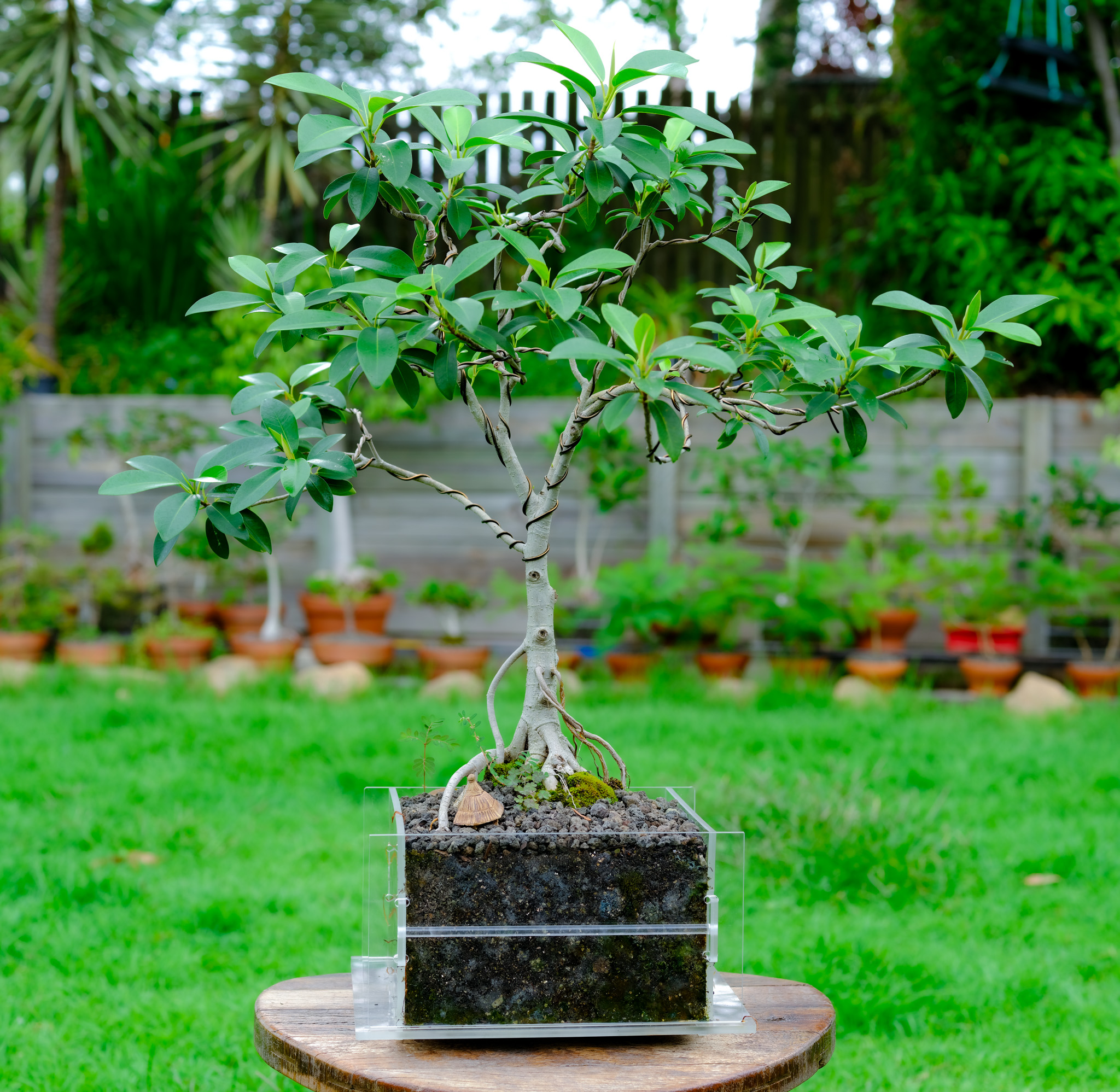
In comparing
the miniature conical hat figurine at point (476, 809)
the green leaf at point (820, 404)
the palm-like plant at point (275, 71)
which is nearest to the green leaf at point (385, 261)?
the green leaf at point (820, 404)

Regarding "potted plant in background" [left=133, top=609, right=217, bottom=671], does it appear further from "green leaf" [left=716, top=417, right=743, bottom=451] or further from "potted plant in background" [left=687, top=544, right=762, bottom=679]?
"green leaf" [left=716, top=417, right=743, bottom=451]

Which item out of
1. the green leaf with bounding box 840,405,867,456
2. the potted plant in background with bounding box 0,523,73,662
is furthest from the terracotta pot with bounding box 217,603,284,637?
the green leaf with bounding box 840,405,867,456

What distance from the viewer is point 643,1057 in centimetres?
123

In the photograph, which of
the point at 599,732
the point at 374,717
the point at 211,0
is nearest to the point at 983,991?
the point at 599,732

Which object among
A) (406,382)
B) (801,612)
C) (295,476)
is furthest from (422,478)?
(801,612)

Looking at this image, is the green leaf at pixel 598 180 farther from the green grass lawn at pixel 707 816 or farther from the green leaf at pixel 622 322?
the green grass lawn at pixel 707 816

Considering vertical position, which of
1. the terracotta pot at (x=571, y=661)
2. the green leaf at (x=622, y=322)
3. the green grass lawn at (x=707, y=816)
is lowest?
the green grass lawn at (x=707, y=816)

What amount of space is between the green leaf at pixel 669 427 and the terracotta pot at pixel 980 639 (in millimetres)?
4405

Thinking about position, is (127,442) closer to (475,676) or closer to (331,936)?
(475,676)

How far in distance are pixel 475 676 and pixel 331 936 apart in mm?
2606

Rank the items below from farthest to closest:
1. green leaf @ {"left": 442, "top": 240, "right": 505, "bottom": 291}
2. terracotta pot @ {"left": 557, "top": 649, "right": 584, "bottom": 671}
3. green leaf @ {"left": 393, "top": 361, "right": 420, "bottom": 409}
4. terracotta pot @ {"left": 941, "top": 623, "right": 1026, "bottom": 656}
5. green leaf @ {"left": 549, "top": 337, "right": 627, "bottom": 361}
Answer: terracotta pot @ {"left": 557, "top": 649, "right": 584, "bottom": 671} < terracotta pot @ {"left": 941, "top": 623, "right": 1026, "bottom": 656} < green leaf @ {"left": 393, "top": 361, "right": 420, "bottom": 409} < green leaf @ {"left": 442, "top": 240, "right": 505, "bottom": 291} < green leaf @ {"left": 549, "top": 337, "right": 627, "bottom": 361}

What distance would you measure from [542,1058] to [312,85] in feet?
3.48

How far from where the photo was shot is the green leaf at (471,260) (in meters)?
1.18

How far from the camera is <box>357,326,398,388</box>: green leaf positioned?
1148mm
